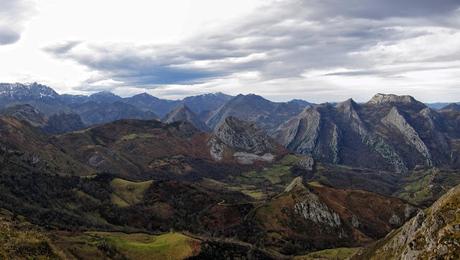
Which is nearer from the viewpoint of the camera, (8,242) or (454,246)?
(8,242)

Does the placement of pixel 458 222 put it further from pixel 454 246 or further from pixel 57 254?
pixel 57 254

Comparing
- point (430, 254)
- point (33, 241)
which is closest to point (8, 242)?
point (33, 241)

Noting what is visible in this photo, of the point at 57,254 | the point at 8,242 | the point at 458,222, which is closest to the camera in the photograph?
the point at 8,242

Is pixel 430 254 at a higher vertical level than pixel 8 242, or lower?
lower

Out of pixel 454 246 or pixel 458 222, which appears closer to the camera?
pixel 454 246

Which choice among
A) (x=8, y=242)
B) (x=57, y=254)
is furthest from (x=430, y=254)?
(x=8, y=242)

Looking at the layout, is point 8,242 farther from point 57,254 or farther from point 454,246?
point 454,246

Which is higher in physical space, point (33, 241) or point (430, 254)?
point (33, 241)

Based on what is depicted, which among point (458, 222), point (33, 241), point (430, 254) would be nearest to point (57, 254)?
point (33, 241)

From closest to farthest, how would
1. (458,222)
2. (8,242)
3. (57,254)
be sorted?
(8,242) → (57,254) → (458,222)
